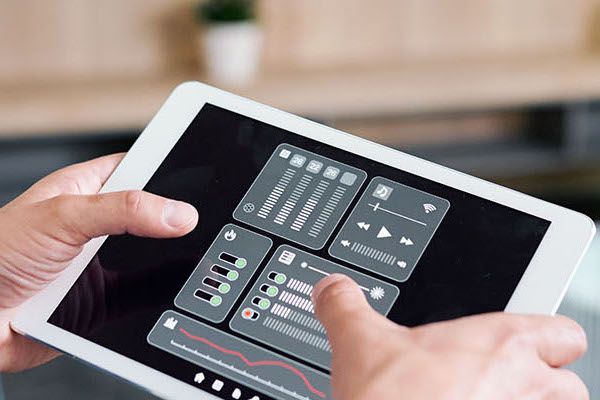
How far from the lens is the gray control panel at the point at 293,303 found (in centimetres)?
72

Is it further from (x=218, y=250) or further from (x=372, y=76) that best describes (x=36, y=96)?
(x=218, y=250)

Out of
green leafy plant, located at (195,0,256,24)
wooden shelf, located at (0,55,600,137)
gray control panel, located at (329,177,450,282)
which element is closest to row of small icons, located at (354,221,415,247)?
gray control panel, located at (329,177,450,282)

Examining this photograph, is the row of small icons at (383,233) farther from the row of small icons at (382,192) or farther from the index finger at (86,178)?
the index finger at (86,178)

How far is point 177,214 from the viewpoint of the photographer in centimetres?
76

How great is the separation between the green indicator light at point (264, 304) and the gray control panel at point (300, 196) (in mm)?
55

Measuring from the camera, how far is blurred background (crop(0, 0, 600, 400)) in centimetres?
178

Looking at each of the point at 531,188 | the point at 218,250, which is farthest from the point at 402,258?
the point at 531,188

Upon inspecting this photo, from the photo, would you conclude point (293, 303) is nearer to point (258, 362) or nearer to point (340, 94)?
point (258, 362)

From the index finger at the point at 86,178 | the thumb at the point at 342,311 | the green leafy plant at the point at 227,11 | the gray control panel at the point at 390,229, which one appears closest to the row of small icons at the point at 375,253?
the gray control panel at the point at 390,229

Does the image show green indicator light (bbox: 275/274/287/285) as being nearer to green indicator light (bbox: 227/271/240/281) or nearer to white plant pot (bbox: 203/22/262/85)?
green indicator light (bbox: 227/271/240/281)

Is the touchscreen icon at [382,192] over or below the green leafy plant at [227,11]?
over

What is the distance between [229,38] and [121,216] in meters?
1.07

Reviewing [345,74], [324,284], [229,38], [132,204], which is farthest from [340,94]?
[324,284]

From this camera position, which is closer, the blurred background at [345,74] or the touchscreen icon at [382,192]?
the touchscreen icon at [382,192]
